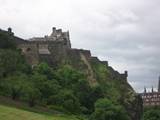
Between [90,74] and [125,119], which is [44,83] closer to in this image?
[125,119]

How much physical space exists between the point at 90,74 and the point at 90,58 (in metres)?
8.04

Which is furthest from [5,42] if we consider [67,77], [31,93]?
[31,93]

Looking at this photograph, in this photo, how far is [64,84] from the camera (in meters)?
110

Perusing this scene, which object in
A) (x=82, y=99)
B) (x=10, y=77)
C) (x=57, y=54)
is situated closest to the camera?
(x=10, y=77)

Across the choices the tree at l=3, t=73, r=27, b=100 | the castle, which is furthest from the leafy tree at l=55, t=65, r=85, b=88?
the tree at l=3, t=73, r=27, b=100

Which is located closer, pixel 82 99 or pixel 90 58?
pixel 82 99

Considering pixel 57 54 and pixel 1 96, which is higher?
pixel 57 54

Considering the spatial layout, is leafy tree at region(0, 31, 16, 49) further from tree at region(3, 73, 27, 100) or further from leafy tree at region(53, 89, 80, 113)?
tree at region(3, 73, 27, 100)

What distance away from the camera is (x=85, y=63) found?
146375 millimetres

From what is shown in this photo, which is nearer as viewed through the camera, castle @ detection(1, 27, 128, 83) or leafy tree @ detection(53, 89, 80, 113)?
leafy tree @ detection(53, 89, 80, 113)

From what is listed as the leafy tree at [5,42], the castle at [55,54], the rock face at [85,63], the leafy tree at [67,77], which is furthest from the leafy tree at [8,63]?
the rock face at [85,63]

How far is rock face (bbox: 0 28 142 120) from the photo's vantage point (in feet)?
447

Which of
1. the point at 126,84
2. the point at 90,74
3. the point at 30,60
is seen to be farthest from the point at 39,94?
the point at 126,84

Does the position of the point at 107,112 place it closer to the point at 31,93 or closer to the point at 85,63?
the point at 31,93
